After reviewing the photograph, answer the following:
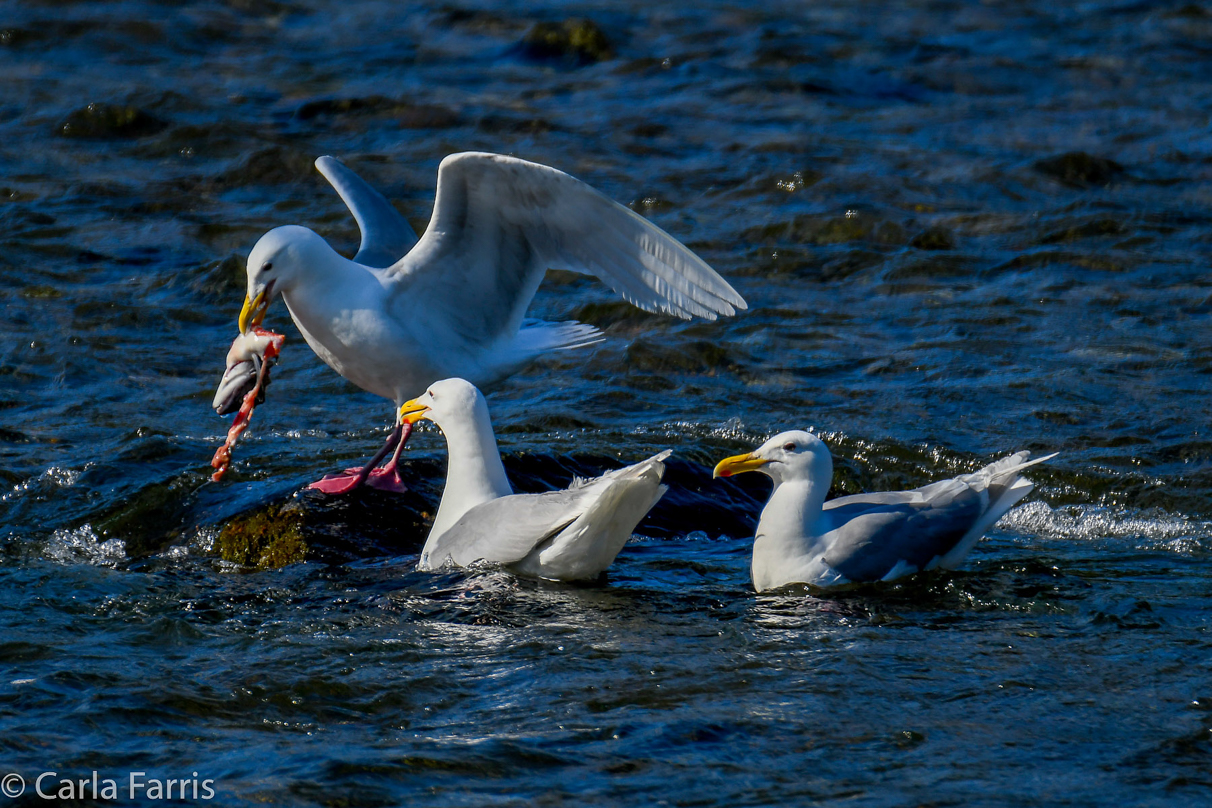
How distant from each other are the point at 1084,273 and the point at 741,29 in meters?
6.85

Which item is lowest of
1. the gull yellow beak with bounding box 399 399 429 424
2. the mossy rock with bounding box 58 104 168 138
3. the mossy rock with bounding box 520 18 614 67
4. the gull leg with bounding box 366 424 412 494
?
the gull leg with bounding box 366 424 412 494

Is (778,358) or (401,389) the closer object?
(401,389)

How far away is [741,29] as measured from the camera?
16.9 meters

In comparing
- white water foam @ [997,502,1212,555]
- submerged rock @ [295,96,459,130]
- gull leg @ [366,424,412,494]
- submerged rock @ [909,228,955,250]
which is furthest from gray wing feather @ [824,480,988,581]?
submerged rock @ [295,96,459,130]

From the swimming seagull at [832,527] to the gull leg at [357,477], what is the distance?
1.84 m

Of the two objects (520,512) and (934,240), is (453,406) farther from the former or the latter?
(934,240)

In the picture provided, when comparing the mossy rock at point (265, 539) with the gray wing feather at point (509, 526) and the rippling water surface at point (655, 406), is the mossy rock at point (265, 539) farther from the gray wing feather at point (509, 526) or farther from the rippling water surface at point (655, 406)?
the gray wing feather at point (509, 526)

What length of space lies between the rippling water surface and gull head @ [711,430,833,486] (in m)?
0.51

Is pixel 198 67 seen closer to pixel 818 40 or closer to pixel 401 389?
pixel 818 40

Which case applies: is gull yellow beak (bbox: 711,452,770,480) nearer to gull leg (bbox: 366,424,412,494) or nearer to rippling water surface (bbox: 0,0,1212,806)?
rippling water surface (bbox: 0,0,1212,806)

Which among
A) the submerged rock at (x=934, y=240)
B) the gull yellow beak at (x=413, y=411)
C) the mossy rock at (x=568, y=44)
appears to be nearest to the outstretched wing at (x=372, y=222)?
the gull yellow beak at (x=413, y=411)

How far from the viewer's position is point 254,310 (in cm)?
719

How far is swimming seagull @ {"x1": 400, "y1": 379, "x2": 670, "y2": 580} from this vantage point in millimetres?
5824

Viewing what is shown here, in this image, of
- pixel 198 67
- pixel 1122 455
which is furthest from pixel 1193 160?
pixel 198 67
